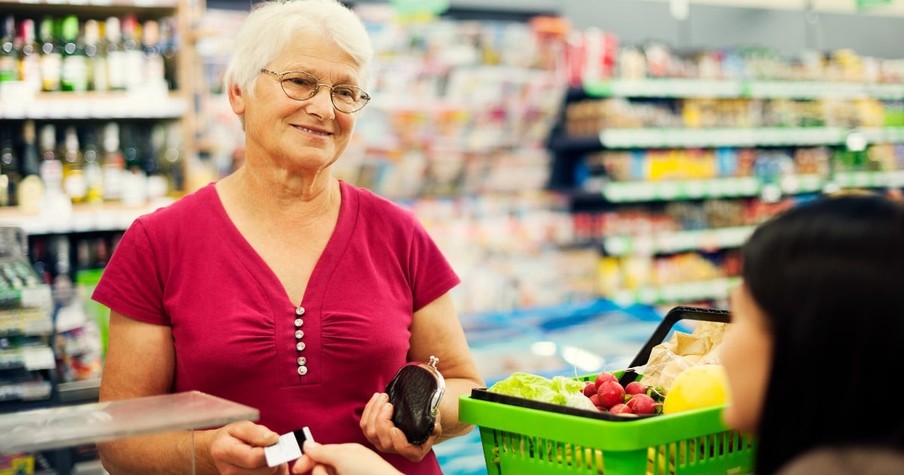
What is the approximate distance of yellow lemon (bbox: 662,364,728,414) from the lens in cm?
151

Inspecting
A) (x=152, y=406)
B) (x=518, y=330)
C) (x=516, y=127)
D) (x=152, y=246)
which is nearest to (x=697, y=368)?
(x=152, y=406)

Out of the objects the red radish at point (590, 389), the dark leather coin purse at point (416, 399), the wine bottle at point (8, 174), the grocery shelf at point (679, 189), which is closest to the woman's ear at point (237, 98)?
the dark leather coin purse at point (416, 399)

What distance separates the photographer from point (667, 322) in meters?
1.96

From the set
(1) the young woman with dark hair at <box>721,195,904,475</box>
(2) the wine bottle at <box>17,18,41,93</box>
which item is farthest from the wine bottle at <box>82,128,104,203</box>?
(1) the young woman with dark hair at <box>721,195,904,475</box>

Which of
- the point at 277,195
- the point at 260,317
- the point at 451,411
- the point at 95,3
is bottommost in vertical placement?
the point at 451,411

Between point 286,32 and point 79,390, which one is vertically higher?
point 286,32

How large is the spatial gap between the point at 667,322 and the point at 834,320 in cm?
96

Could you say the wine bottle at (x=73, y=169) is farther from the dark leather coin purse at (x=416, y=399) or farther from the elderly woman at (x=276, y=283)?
the dark leather coin purse at (x=416, y=399)

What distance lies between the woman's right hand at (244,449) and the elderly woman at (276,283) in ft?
0.68

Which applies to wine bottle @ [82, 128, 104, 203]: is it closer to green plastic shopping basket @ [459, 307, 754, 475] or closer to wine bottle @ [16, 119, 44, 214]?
wine bottle @ [16, 119, 44, 214]

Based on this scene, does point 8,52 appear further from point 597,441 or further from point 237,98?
point 597,441

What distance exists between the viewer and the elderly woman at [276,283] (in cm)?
183

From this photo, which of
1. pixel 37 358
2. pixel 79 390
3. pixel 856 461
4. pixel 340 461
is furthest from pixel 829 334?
pixel 79 390

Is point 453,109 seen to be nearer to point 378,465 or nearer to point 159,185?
point 159,185
